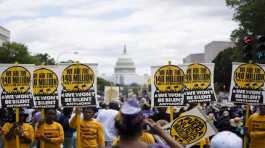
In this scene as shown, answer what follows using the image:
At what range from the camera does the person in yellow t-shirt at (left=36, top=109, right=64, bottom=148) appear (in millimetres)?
13305

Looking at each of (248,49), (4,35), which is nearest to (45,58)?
(4,35)

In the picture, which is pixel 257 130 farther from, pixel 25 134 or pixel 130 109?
pixel 130 109

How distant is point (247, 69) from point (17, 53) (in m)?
75.7

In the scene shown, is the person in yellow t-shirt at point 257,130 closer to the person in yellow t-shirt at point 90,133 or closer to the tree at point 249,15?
the person in yellow t-shirt at point 90,133

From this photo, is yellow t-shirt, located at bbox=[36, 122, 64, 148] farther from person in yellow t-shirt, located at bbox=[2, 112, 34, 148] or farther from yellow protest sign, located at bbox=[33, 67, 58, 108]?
yellow protest sign, located at bbox=[33, 67, 58, 108]

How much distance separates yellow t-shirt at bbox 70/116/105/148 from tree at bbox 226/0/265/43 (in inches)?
1660

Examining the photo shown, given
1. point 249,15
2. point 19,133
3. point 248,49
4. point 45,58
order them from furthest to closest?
point 45,58 → point 249,15 → point 248,49 → point 19,133

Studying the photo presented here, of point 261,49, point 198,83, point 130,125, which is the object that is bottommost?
point 130,125

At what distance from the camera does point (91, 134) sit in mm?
13250

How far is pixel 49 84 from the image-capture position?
1400cm

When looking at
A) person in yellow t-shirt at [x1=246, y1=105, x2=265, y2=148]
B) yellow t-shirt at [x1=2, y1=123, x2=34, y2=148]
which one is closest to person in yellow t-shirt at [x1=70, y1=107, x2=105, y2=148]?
yellow t-shirt at [x1=2, y1=123, x2=34, y2=148]

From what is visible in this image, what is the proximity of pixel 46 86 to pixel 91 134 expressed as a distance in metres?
1.46

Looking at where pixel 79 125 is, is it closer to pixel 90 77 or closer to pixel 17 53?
pixel 90 77

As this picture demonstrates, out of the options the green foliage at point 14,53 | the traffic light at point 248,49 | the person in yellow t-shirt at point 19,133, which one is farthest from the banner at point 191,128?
the green foliage at point 14,53
